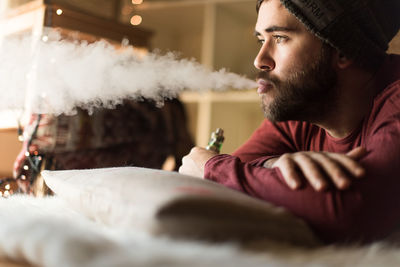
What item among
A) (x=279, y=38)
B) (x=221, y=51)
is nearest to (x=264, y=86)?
(x=279, y=38)

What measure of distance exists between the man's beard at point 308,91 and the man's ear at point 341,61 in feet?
0.06

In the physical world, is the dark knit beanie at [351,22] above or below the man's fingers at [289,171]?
above

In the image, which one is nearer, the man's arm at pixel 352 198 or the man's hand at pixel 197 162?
the man's arm at pixel 352 198

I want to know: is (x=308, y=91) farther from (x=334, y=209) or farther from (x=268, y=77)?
(x=334, y=209)

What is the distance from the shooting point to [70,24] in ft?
5.40

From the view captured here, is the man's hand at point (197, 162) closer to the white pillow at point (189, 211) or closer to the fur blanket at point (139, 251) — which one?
the white pillow at point (189, 211)

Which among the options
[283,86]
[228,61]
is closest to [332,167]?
[283,86]

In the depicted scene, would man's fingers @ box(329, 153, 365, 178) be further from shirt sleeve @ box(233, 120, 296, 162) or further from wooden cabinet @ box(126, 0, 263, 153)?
wooden cabinet @ box(126, 0, 263, 153)

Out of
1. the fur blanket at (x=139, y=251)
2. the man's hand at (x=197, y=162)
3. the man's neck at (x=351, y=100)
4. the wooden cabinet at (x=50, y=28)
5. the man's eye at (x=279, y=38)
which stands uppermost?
the wooden cabinet at (x=50, y=28)

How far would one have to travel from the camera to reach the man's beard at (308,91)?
111cm

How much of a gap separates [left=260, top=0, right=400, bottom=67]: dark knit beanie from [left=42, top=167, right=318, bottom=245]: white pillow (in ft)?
1.83

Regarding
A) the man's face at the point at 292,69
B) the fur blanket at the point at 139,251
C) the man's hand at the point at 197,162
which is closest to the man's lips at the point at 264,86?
the man's face at the point at 292,69

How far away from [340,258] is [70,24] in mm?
1443

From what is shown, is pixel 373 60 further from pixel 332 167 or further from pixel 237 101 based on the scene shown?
pixel 237 101
